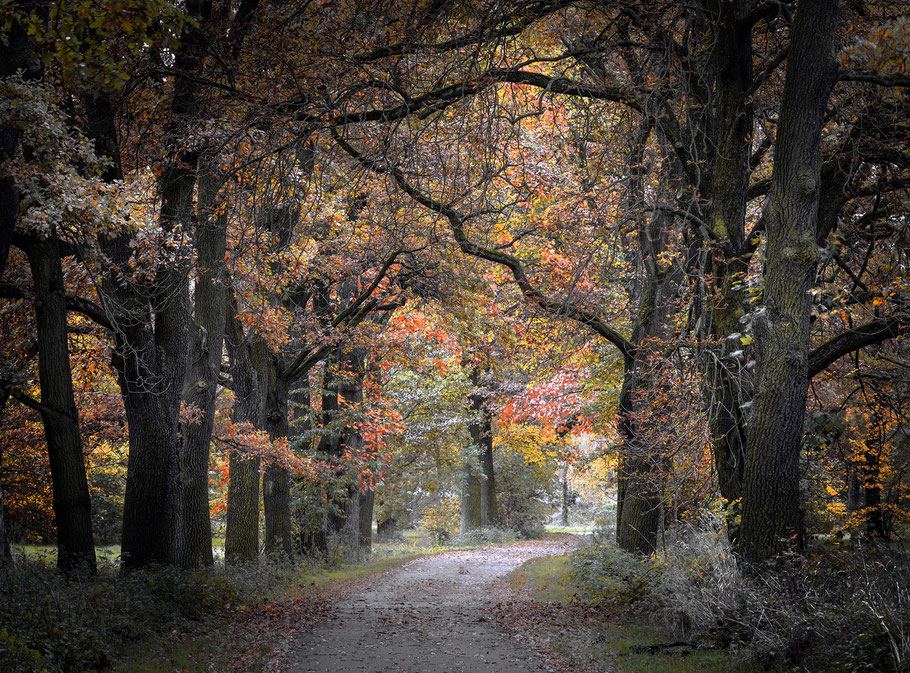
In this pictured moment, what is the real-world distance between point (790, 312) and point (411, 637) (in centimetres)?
648

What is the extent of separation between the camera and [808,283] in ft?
26.2

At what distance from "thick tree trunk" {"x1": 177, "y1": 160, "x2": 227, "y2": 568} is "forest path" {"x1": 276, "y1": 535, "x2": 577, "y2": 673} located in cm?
298

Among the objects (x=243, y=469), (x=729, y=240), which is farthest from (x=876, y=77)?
(x=243, y=469)

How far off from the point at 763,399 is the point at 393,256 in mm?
8203

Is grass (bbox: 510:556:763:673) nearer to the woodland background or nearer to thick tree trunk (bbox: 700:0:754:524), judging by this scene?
the woodland background

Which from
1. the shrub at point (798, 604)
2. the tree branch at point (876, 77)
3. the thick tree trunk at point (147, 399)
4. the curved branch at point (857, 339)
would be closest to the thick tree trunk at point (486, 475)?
the thick tree trunk at point (147, 399)

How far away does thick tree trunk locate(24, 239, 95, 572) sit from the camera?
1013 centimetres

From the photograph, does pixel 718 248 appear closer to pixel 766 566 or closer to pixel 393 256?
pixel 766 566

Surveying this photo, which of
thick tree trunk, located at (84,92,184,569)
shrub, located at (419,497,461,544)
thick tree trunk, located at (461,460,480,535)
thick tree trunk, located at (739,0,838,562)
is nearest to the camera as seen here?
thick tree trunk, located at (739,0,838,562)

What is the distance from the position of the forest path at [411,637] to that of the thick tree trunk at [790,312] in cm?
310

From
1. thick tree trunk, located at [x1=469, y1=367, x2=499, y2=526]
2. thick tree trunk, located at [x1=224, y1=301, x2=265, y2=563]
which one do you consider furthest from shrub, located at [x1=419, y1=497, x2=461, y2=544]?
thick tree trunk, located at [x1=224, y1=301, x2=265, y2=563]

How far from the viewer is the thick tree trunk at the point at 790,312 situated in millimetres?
7844

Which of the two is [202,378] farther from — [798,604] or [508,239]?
[798,604]

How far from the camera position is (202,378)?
42.0ft
